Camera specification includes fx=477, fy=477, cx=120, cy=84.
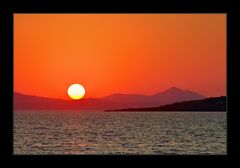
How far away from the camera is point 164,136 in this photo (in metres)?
A: 30.1
